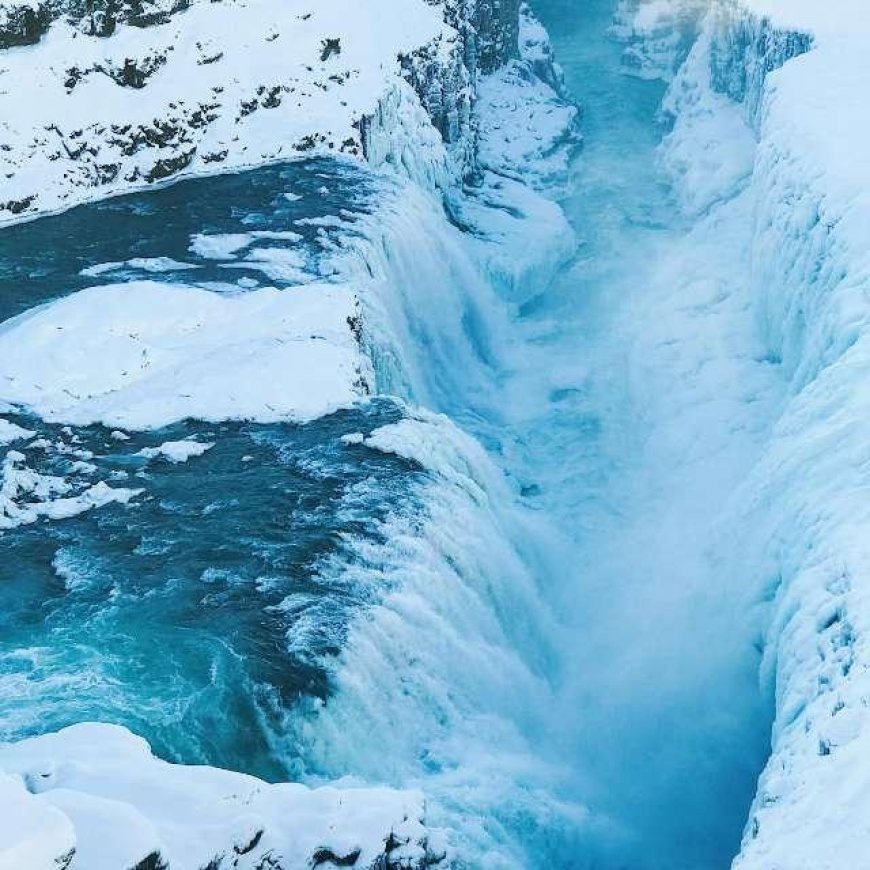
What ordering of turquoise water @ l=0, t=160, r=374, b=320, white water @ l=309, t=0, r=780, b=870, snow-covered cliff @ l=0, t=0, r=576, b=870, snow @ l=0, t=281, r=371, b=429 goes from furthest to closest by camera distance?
turquoise water @ l=0, t=160, r=374, b=320, snow @ l=0, t=281, r=371, b=429, white water @ l=309, t=0, r=780, b=870, snow-covered cliff @ l=0, t=0, r=576, b=870

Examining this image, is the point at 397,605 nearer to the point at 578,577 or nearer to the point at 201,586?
the point at 201,586

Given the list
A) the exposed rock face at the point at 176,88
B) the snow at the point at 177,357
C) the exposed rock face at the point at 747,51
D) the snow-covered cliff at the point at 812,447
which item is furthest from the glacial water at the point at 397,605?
the exposed rock face at the point at 747,51

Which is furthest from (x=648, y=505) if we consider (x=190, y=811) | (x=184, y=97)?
(x=184, y=97)

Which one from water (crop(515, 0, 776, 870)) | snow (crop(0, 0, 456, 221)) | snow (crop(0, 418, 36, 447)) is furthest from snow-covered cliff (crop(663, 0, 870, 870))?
snow (crop(0, 0, 456, 221))

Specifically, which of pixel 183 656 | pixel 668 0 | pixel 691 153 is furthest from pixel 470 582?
pixel 668 0

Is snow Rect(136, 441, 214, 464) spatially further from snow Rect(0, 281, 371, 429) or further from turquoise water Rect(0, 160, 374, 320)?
turquoise water Rect(0, 160, 374, 320)

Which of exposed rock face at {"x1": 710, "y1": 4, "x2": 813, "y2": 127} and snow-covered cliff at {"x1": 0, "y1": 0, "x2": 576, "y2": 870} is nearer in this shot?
snow-covered cliff at {"x1": 0, "y1": 0, "x2": 576, "y2": 870}

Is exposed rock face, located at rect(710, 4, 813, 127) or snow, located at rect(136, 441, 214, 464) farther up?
exposed rock face, located at rect(710, 4, 813, 127)

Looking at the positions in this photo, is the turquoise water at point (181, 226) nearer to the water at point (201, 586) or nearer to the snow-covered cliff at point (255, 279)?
the snow-covered cliff at point (255, 279)
